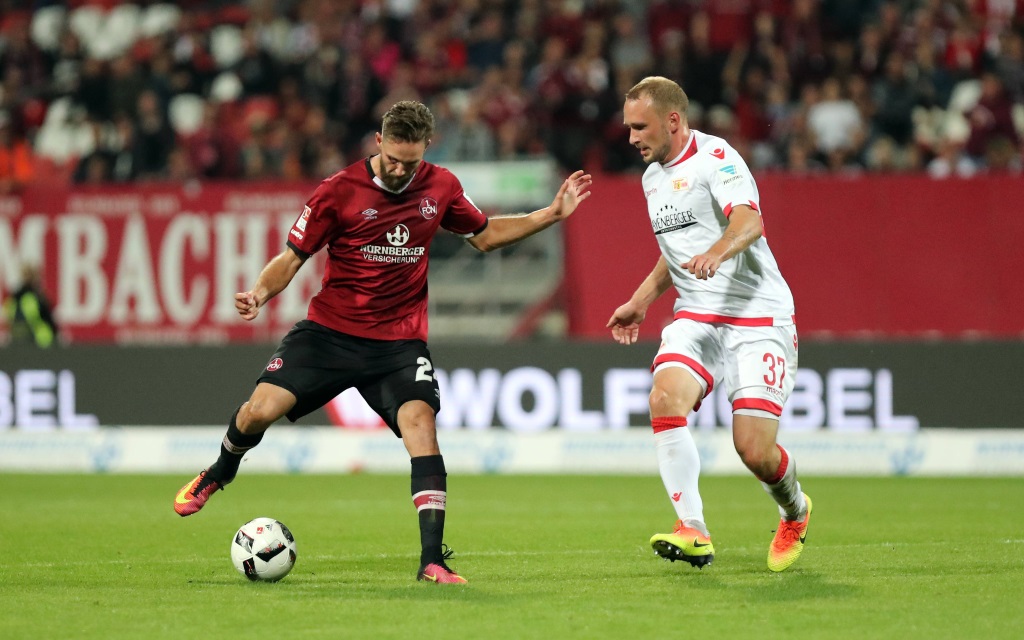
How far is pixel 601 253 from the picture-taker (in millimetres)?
15617

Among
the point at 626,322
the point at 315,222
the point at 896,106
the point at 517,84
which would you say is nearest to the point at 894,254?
the point at 896,106

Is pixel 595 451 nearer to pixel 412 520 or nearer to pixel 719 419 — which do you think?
pixel 719 419

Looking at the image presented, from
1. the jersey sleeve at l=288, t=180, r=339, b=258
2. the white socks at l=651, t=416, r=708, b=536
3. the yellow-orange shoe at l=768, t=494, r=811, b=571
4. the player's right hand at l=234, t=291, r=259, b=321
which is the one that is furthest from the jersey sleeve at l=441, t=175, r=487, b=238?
the yellow-orange shoe at l=768, t=494, r=811, b=571

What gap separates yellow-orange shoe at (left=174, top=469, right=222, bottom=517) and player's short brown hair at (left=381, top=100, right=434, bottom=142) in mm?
2112

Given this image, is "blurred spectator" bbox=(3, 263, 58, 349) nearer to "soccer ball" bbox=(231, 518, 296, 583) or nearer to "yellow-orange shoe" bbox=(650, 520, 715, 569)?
"soccer ball" bbox=(231, 518, 296, 583)

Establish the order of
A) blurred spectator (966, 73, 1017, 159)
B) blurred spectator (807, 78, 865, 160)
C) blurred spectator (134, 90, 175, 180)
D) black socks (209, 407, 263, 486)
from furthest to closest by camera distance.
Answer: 1. blurred spectator (134, 90, 175, 180)
2. blurred spectator (807, 78, 865, 160)
3. blurred spectator (966, 73, 1017, 159)
4. black socks (209, 407, 263, 486)

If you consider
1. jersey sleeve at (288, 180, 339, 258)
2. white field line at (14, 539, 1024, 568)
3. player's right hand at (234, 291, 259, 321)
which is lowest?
white field line at (14, 539, 1024, 568)

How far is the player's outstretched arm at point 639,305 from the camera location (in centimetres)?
785

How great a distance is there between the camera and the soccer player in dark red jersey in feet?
24.2

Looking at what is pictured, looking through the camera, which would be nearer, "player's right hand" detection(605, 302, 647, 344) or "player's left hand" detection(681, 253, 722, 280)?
"player's left hand" detection(681, 253, 722, 280)

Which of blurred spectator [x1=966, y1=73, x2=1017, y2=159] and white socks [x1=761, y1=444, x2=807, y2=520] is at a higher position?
blurred spectator [x1=966, y1=73, x2=1017, y2=159]

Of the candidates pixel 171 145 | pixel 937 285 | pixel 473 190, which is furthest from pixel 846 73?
pixel 171 145

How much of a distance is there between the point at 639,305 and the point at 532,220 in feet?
2.40

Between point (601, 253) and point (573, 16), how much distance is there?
4705 mm
